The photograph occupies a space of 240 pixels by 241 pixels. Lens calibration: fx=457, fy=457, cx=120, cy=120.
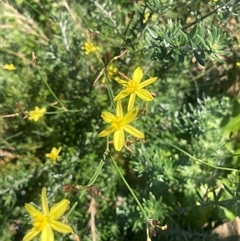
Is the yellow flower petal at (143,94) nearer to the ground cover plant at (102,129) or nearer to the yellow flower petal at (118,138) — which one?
the yellow flower petal at (118,138)

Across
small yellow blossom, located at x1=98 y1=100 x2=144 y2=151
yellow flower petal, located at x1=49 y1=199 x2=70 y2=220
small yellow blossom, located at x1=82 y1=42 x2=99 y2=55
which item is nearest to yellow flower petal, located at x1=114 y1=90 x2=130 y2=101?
small yellow blossom, located at x1=98 y1=100 x2=144 y2=151

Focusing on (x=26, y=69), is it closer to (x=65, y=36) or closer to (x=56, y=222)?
(x=65, y=36)

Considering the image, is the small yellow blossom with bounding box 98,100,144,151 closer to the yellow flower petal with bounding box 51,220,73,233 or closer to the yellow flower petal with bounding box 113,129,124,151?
the yellow flower petal with bounding box 113,129,124,151

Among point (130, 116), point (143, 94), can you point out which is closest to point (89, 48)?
point (143, 94)

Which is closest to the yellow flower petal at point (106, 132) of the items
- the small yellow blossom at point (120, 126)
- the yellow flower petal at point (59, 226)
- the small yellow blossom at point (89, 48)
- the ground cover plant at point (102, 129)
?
the small yellow blossom at point (120, 126)

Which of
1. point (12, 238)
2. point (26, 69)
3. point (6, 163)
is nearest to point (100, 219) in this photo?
point (12, 238)

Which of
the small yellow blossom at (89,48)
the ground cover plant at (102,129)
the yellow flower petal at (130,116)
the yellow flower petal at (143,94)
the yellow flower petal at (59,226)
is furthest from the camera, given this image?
the small yellow blossom at (89,48)
